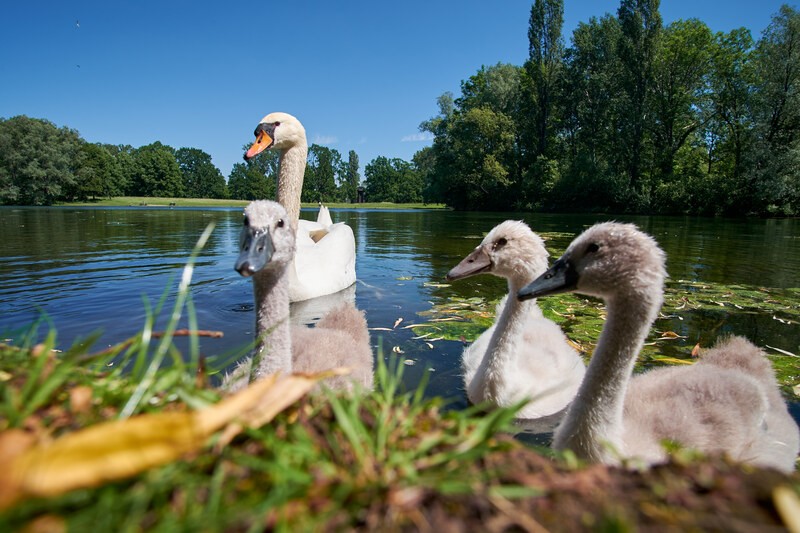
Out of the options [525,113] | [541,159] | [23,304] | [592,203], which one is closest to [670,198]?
[592,203]

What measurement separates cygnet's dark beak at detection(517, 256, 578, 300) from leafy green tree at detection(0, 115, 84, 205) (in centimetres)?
7085

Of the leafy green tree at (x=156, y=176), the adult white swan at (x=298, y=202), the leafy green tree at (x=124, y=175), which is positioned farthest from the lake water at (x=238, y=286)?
the leafy green tree at (x=156, y=176)

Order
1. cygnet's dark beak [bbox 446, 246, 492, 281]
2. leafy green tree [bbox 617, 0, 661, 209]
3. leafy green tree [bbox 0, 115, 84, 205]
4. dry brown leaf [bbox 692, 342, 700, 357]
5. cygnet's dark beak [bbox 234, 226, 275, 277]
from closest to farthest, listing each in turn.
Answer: cygnet's dark beak [bbox 234, 226, 275, 277] < cygnet's dark beak [bbox 446, 246, 492, 281] < dry brown leaf [bbox 692, 342, 700, 357] < leafy green tree [bbox 617, 0, 661, 209] < leafy green tree [bbox 0, 115, 84, 205]

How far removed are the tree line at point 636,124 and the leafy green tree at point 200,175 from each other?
85536mm

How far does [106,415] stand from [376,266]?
33.0 feet

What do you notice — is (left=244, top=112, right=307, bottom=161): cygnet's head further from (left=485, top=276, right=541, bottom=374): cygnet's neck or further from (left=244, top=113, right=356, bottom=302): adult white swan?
(left=485, top=276, right=541, bottom=374): cygnet's neck

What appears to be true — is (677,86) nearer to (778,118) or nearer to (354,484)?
(778,118)

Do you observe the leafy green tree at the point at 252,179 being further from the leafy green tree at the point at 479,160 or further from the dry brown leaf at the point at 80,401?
the dry brown leaf at the point at 80,401

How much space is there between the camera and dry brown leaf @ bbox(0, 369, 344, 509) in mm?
717

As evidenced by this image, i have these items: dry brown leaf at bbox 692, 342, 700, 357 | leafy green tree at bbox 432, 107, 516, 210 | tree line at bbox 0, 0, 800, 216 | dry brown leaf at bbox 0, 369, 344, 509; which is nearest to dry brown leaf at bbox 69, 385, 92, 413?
dry brown leaf at bbox 0, 369, 344, 509

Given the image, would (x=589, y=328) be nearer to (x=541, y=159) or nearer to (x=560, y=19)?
(x=541, y=159)

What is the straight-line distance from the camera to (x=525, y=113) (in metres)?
51.8

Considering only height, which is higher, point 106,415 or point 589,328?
point 106,415

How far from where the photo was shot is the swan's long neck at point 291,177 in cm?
756
